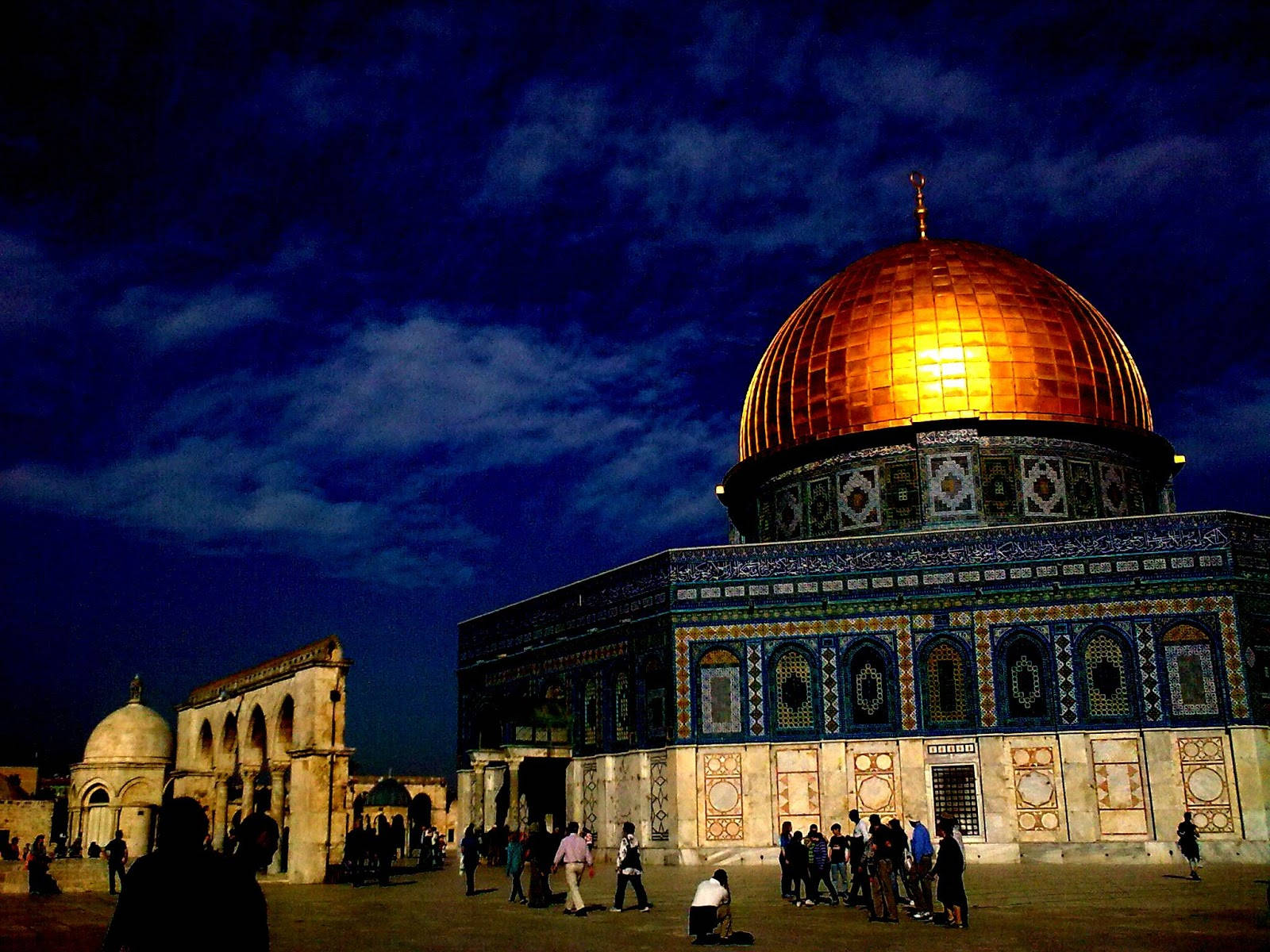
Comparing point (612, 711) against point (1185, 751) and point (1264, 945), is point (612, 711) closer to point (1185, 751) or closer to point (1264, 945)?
point (1185, 751)

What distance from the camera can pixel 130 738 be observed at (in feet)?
130

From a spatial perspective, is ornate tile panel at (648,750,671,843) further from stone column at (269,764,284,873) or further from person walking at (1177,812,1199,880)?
person walking at (1177,812,1199,880)

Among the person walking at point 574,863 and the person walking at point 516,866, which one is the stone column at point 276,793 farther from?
the person walking at point 574,863

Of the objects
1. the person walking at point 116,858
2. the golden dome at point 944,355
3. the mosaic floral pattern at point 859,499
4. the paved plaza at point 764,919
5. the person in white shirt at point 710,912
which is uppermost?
the golden dome at point 944,355

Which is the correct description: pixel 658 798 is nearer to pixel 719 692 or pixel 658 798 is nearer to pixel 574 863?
pixel 719 692

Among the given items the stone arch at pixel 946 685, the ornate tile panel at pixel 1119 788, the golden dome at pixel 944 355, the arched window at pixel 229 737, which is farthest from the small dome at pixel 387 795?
the ornate tile panel at pixel 1119 788

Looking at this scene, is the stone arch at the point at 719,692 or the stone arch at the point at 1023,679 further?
the stone arch at the point at 719,692

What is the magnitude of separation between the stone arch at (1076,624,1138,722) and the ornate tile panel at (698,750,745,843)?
664 centimetres

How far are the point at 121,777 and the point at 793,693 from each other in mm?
23702

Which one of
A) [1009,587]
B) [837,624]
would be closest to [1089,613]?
[1009,587]

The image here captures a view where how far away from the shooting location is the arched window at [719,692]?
2530 cm

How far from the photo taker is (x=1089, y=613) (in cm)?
2434

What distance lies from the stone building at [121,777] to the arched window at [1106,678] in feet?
88.1

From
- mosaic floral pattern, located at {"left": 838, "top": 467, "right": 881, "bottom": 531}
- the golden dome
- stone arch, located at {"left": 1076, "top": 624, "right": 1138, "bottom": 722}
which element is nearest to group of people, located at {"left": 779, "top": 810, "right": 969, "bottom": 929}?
stone arch, located at {"left": 1076, "top": 624, "right": 1138, "bottom": 722}
